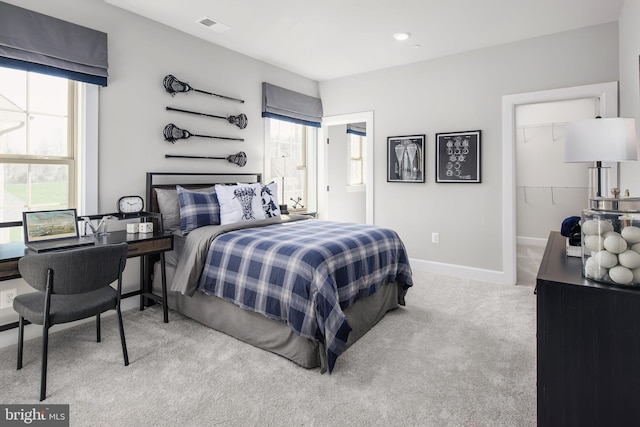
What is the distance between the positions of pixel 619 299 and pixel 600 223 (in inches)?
10.0

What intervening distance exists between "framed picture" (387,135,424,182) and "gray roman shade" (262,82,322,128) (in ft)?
3.93

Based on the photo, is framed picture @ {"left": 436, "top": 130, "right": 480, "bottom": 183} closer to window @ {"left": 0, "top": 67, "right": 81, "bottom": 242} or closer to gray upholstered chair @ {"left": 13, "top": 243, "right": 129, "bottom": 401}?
gray upholstered chair @ {"left": 13, "top": 243, "right": 129, "bottom": 401}

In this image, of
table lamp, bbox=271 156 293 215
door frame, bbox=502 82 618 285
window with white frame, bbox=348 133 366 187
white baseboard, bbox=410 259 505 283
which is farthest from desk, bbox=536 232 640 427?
window with white frame, bbox=348 133 366 187

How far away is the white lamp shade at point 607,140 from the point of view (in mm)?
2127

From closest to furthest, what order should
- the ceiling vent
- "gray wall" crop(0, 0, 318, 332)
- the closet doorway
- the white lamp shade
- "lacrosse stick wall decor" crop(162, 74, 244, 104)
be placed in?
the white lamp shade → "gray wall" crop(0, 0, 318, 332) → the ceiling vent → "lacrosse stick wall decor" crop(162, 74, 244, 104) → the closet doorway

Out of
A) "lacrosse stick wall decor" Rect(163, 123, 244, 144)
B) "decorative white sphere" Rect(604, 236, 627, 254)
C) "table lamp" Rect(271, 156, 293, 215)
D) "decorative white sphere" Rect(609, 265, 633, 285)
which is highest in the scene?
"lacrosse stick wall decor" Rect(163, 123, 244, 144)

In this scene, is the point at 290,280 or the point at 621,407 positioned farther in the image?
the point at 290,280

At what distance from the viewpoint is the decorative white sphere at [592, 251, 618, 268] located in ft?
4.10

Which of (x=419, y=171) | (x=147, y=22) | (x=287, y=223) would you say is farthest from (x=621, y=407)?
(x=147, y=22)

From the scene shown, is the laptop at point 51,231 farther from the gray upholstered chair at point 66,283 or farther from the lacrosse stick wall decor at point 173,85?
the lacrosse stick wall decor at point 173,85

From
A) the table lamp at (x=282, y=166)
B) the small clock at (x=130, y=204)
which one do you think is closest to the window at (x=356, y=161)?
the table lamp at (x=282, y=166)

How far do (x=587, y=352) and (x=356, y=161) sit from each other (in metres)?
5.57

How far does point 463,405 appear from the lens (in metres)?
1.97

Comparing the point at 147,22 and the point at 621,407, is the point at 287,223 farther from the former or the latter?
the point at 621,407
